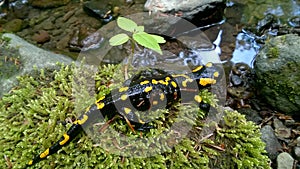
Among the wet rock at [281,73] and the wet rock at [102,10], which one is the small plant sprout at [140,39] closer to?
the wet rock at [281,73]

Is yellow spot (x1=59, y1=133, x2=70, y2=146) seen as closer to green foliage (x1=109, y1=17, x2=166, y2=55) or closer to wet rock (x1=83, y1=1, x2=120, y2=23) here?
green foliage (x1=109, y1=17, x2=166, y2=55)

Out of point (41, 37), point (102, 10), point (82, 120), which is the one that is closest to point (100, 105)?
point (82, 120)

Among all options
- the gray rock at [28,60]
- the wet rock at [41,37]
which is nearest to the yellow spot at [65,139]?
the gray rock at [28,60]

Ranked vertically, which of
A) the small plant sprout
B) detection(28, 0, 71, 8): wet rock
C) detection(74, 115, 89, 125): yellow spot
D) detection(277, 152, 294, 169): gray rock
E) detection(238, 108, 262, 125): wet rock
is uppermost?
the small plant sprout

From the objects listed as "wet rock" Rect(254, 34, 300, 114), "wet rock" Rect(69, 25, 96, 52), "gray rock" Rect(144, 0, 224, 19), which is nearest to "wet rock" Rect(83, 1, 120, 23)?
"wet rock" Rect(69, 25, 96, 52)

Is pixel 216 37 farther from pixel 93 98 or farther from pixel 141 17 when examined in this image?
pixel 93 98

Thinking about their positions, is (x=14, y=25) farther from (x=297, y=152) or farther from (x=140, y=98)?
(x=297, y=152)
